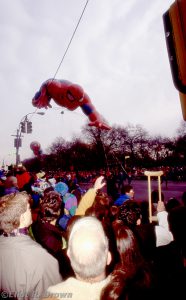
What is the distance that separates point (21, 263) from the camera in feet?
6.56

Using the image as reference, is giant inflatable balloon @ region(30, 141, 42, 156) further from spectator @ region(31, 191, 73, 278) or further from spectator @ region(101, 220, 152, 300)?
spectator @ region(101, 220, 152, 300)

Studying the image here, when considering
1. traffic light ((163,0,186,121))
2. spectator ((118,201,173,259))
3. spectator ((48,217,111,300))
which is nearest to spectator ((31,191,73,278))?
spectator ((118,201,173,259))

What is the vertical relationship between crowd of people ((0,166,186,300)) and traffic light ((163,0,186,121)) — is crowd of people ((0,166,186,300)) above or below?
below

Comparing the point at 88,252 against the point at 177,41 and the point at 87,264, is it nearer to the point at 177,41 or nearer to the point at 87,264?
the point at 87,264

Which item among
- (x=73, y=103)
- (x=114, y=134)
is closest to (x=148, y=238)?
(x=73, y=103)

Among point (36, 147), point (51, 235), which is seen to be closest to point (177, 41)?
point (51, 235)

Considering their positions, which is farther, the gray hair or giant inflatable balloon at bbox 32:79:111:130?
giant inflatable balloon at bbox 32:79:111:130

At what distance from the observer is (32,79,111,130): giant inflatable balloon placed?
10.9 metres

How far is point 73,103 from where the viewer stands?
37.0 feet

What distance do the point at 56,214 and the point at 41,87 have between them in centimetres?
891

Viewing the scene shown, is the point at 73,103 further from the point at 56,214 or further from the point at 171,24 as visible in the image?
the point at 171,24

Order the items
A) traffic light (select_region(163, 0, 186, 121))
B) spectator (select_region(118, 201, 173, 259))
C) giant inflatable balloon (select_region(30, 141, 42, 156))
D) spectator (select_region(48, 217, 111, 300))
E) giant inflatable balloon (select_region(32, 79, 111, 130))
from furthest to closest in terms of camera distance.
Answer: giant inflatable balloon (select_region(30, 141, 42, 156)) → giant inflatable balloon (select_region(32, 79, 111, 130)) → spectator (select_region(118, 201, 173, 259)) → traffic light (select_region(163, 0, 186, 121)) → spectator (select_region(48, 217, 111, 300))

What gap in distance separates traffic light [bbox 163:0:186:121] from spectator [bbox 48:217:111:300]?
44.6 inches

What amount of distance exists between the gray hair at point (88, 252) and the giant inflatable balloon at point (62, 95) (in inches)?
387
